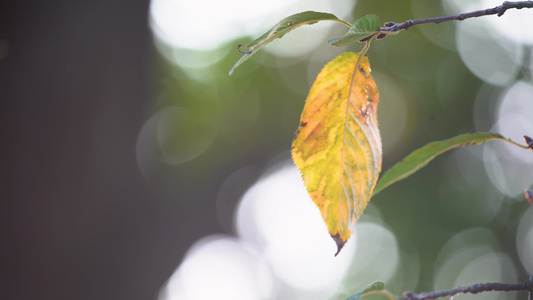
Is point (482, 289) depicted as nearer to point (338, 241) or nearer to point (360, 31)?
point (338, 241)

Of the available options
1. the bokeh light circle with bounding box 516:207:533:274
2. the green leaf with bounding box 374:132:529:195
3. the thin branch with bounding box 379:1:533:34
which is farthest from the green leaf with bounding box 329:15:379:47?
the bokeh light circle with bounding box 516:207:533:274

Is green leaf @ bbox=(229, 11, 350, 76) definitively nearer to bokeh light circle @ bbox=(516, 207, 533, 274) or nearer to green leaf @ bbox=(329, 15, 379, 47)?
green leaf @ bbox=(329, 15, 379, 47)

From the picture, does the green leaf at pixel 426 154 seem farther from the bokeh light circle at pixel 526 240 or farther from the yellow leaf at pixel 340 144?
the bokeh light circle at pixel 526 240

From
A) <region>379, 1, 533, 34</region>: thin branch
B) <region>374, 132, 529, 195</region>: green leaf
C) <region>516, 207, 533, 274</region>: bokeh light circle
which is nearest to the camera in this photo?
<region>379, 1, 533, 34</region>: thin branch

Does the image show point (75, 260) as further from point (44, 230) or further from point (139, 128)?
point (139, 128)

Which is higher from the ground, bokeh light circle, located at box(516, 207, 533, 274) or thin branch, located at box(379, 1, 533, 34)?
thin branch, located at box(379, 1, 533, 34)

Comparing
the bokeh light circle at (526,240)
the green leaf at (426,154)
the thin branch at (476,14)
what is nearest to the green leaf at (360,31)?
the thin branch at (476,14)
